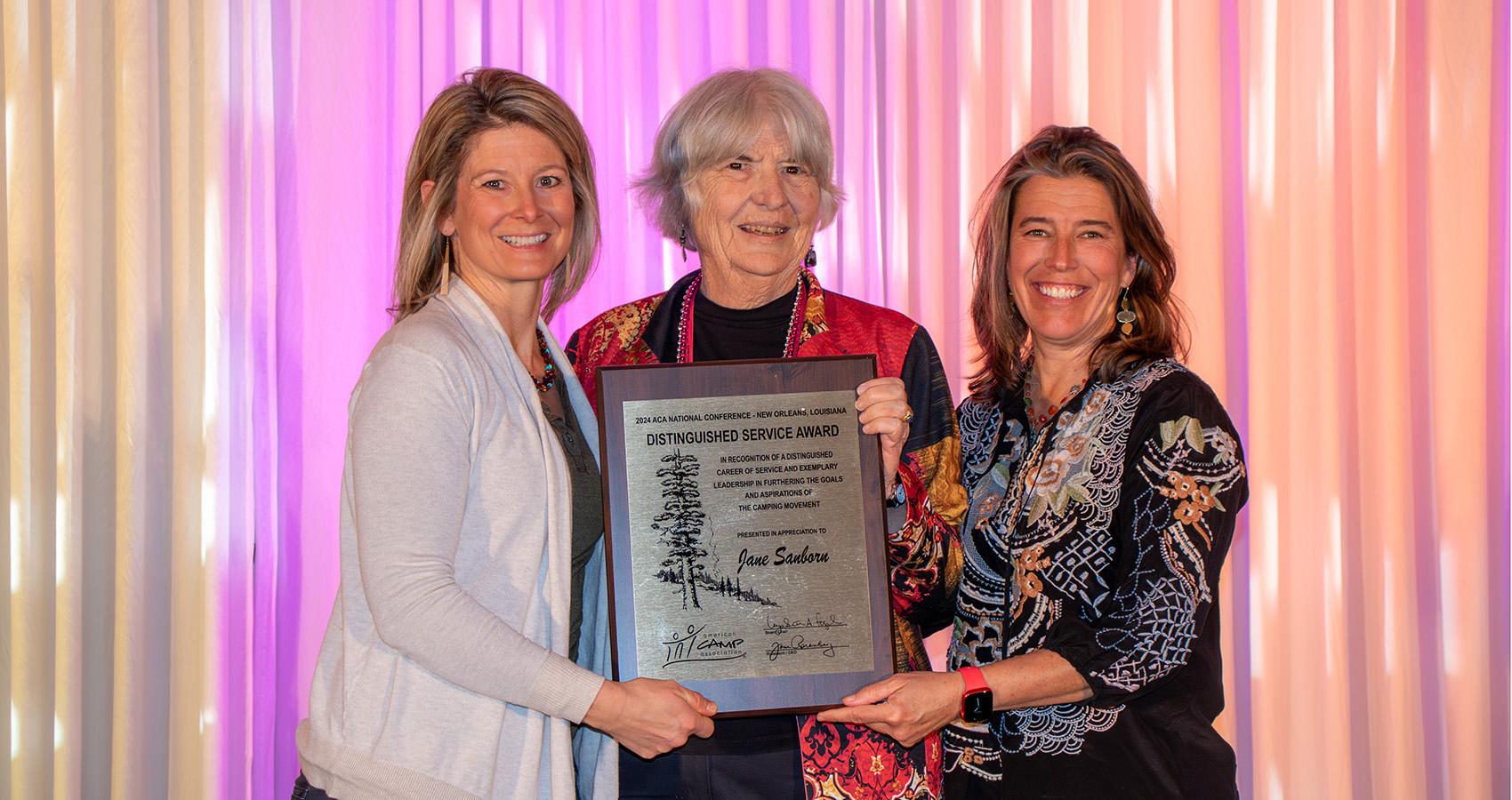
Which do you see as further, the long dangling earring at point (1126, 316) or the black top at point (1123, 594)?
the long dangling earring at point (1126, 316)

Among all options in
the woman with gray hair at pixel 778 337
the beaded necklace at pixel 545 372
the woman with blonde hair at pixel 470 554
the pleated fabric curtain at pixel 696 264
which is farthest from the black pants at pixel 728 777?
the pleated fabric curtain at pixel 696 264

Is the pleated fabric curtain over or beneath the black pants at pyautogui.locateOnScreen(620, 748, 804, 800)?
over

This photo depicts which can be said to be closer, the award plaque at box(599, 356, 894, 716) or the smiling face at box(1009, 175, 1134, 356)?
the award plaque at box(599, 356, 894, 716)

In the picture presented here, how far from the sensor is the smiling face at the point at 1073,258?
2.08 m

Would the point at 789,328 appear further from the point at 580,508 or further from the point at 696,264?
the point at 696,264

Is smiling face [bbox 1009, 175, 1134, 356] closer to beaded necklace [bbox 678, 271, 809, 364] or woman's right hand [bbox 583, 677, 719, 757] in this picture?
beaded necklace [bbox 678, 271, 809, 364]

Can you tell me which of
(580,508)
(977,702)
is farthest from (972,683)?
(580,508)

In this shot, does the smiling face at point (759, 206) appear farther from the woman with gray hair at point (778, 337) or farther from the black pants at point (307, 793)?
the black pants at point (307, 793)

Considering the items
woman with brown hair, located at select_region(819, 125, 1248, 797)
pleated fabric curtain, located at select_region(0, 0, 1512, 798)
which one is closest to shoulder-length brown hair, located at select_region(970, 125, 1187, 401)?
woman with brown hair, located at select_region(819, 125, 1248, 797)

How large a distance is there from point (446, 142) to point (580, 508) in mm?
614

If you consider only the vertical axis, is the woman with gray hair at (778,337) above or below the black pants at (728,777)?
above

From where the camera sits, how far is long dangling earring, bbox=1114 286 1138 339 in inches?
83.1
